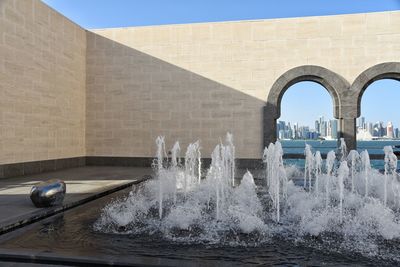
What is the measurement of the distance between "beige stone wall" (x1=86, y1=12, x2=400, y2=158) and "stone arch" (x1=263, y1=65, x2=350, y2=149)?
0.27 m

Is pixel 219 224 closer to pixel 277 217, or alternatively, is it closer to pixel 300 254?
pixel 277 217

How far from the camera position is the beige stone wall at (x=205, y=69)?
14.2 metres

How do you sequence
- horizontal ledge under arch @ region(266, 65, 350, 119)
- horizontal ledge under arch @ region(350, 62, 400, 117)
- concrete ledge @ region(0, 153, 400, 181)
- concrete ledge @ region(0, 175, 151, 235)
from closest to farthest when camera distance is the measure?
concrete ledge @ region(0, 175, 151, 235) < concrete ledge @ region(0, 153, 400, 181) < horizontal ledge under arch @ region(350, 62, 400, 117) < horizontal ledge under arch @ region(266, 65, 350, 119)

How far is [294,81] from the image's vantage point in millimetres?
14859

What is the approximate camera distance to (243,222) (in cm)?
565

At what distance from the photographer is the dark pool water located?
4.16 metres

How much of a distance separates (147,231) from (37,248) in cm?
164

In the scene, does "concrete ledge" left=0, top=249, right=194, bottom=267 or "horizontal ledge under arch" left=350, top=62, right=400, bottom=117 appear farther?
"horizontal ledge under arch" left=350, top=62, right=400, bottom=117

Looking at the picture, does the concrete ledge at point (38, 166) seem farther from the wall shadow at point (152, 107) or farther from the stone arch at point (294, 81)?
the stone arch at point (294, 81)

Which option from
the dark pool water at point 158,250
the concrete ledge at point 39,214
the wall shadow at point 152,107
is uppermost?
the wall shadow at point 152,107

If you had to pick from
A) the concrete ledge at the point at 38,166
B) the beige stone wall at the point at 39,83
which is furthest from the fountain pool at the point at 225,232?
the beige stone wall at the point at 39,83

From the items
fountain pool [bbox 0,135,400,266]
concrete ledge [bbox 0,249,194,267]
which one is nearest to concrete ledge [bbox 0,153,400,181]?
fountain pool [bbox 0,135,400,266]

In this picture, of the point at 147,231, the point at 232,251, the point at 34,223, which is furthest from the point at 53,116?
the point at 232,251

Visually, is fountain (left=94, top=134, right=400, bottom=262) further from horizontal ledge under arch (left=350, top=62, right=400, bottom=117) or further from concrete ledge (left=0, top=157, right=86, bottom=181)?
horizontal ledge under arch (left=350, top=62, right=400, bottom=117)
